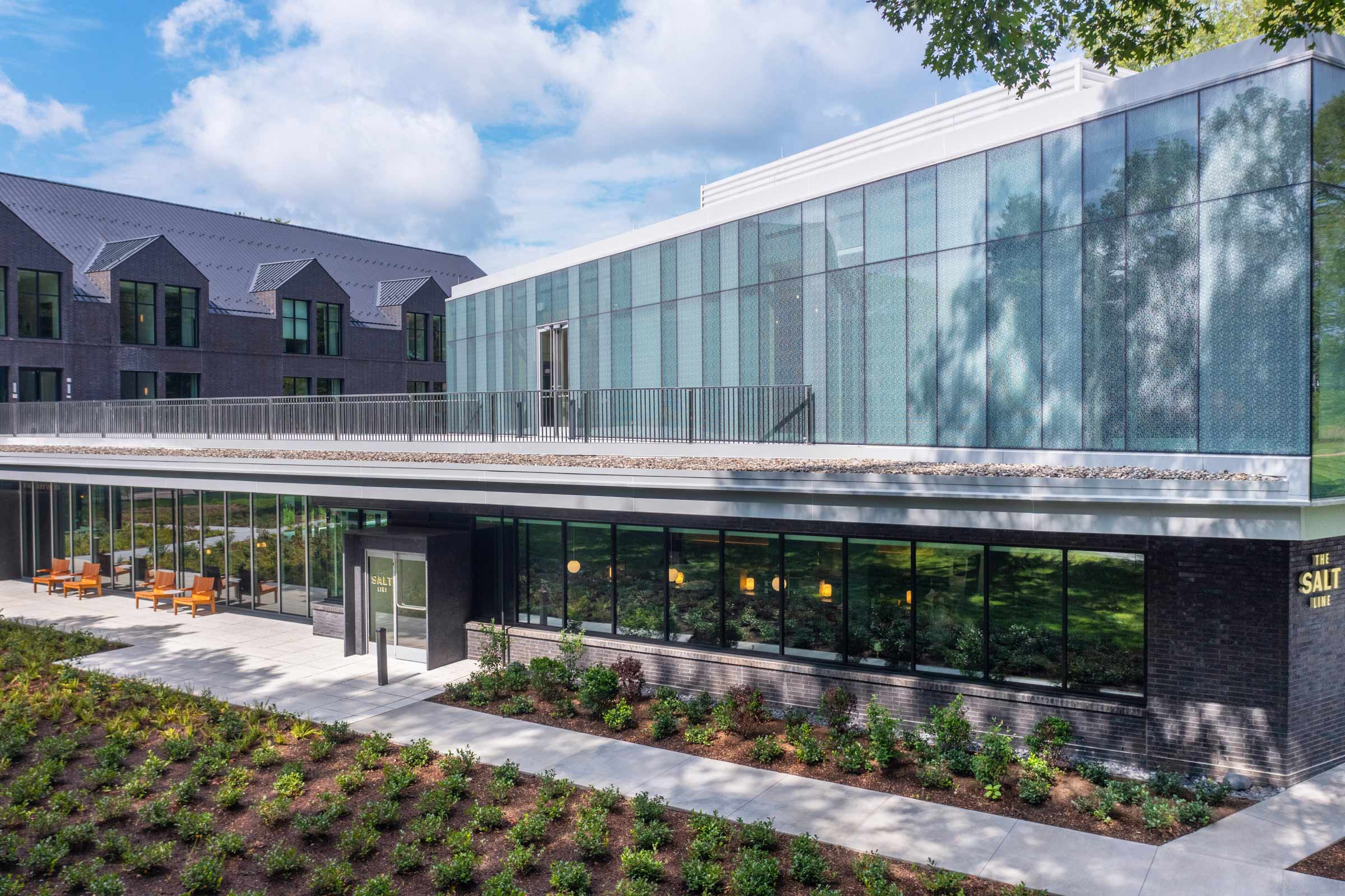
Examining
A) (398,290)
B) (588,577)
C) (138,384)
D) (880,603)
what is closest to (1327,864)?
(880,603)

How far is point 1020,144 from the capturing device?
1430 centimetres

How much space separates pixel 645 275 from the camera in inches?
906

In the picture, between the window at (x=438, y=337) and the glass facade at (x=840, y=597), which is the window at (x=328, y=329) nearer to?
the window at (x=438, y=337)

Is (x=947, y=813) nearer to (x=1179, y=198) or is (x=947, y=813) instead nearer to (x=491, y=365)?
(x=1179, y=198)

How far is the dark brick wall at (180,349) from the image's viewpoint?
3234cm

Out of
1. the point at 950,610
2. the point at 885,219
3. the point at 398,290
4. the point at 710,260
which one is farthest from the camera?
the point at 398,290

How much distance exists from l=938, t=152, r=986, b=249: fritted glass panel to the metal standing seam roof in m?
31.9

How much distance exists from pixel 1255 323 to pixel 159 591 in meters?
24.3

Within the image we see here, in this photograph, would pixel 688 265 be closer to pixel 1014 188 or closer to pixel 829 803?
pixel 1014 188

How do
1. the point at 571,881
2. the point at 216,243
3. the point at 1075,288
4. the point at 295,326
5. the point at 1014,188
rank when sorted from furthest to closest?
the point at 216,243, the point at 295,326, the point at 1014,188, the point at 1075,288, the point at 571,881

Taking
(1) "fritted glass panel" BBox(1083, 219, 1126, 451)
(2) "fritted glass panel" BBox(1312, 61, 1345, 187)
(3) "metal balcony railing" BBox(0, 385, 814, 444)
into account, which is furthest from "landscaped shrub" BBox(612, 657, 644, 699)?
(2) "fritted glass panel" BBox(1312, 61, 1345, 187)

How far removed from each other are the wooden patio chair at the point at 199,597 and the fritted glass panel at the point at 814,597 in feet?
50.9

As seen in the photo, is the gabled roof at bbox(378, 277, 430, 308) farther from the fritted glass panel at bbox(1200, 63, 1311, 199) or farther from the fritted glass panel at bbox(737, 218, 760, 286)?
the fritted glass panel at bbox(1200, 63, 1311, 199)

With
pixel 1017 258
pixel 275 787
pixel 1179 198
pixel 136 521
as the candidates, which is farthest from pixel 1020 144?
pixel 136 521
